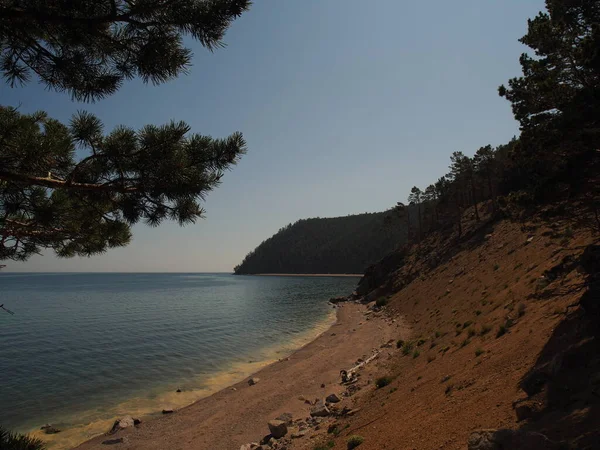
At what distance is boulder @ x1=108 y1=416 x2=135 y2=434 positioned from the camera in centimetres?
1519

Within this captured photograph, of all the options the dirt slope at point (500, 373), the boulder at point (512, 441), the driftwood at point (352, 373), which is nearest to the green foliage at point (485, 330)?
the dirt slope at point (500, 373)

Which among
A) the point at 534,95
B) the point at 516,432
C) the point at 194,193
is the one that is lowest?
the point at 516,432

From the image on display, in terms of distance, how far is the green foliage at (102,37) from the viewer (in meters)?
5.00

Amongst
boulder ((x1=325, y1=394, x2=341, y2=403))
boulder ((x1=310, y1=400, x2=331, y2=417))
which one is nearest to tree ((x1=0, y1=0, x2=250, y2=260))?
boulder ((x1=310, y1=400, x2=331, y2=417))

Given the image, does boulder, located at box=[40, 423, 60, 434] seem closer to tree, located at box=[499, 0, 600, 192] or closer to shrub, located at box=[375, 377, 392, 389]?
shrub, located at box=[375, 377, 392, 389]

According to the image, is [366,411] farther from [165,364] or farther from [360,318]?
[360,318]

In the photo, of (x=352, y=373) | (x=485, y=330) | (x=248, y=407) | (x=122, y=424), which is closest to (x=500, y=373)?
(x=485, y=330)

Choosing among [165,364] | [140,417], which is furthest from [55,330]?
[140,417]

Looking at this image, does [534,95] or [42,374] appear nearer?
[534,95]

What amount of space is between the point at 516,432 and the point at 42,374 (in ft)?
97.4

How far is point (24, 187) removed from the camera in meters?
6.27

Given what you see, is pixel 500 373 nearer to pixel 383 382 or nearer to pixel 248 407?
pixel 383 382

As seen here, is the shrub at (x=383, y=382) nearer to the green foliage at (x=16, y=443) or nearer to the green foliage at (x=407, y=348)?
the green foliage at (x=407, y=348)

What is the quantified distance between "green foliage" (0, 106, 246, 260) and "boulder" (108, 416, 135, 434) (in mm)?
12273
